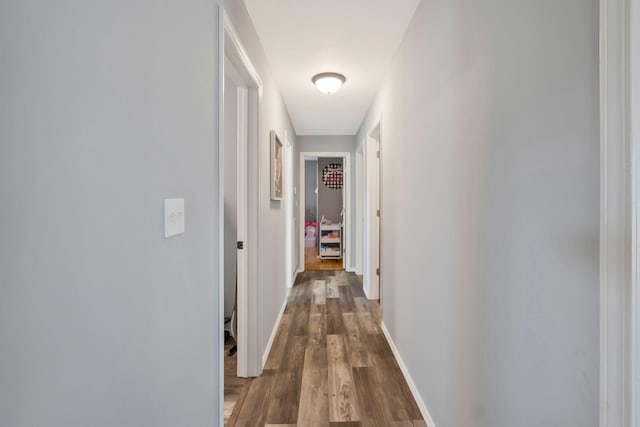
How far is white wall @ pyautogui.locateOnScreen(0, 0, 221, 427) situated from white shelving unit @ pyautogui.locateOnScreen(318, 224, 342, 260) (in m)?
5.92

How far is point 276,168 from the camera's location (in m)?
2.94

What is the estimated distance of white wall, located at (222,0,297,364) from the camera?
199 centimetres

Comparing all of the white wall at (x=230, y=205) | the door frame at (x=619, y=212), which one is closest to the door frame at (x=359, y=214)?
the white wall at (x=230, y=205)

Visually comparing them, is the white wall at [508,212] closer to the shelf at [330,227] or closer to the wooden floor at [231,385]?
the wooden floor at [231,385]

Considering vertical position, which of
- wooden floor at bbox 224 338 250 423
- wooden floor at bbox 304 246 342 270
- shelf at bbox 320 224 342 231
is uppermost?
shelf at bbox 320 224 342 231

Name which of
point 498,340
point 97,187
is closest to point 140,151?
point 97,187

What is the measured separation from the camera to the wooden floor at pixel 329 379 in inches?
72.1

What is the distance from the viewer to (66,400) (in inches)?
23.3

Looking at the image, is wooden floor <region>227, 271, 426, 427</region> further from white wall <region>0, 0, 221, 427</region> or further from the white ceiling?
the white ceiling

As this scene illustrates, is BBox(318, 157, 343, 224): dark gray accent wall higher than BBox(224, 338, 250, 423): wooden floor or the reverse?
higher

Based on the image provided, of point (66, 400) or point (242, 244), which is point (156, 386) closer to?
point (66, 400)

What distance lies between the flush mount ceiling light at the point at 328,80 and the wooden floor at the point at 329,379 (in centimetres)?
234

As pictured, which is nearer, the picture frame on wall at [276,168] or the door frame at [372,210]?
the picture frame on wall at [276,168]

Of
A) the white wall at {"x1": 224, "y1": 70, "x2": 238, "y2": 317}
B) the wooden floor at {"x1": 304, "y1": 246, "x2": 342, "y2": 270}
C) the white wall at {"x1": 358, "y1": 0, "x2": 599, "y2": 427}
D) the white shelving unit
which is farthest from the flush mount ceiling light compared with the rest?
the white shelving unit
